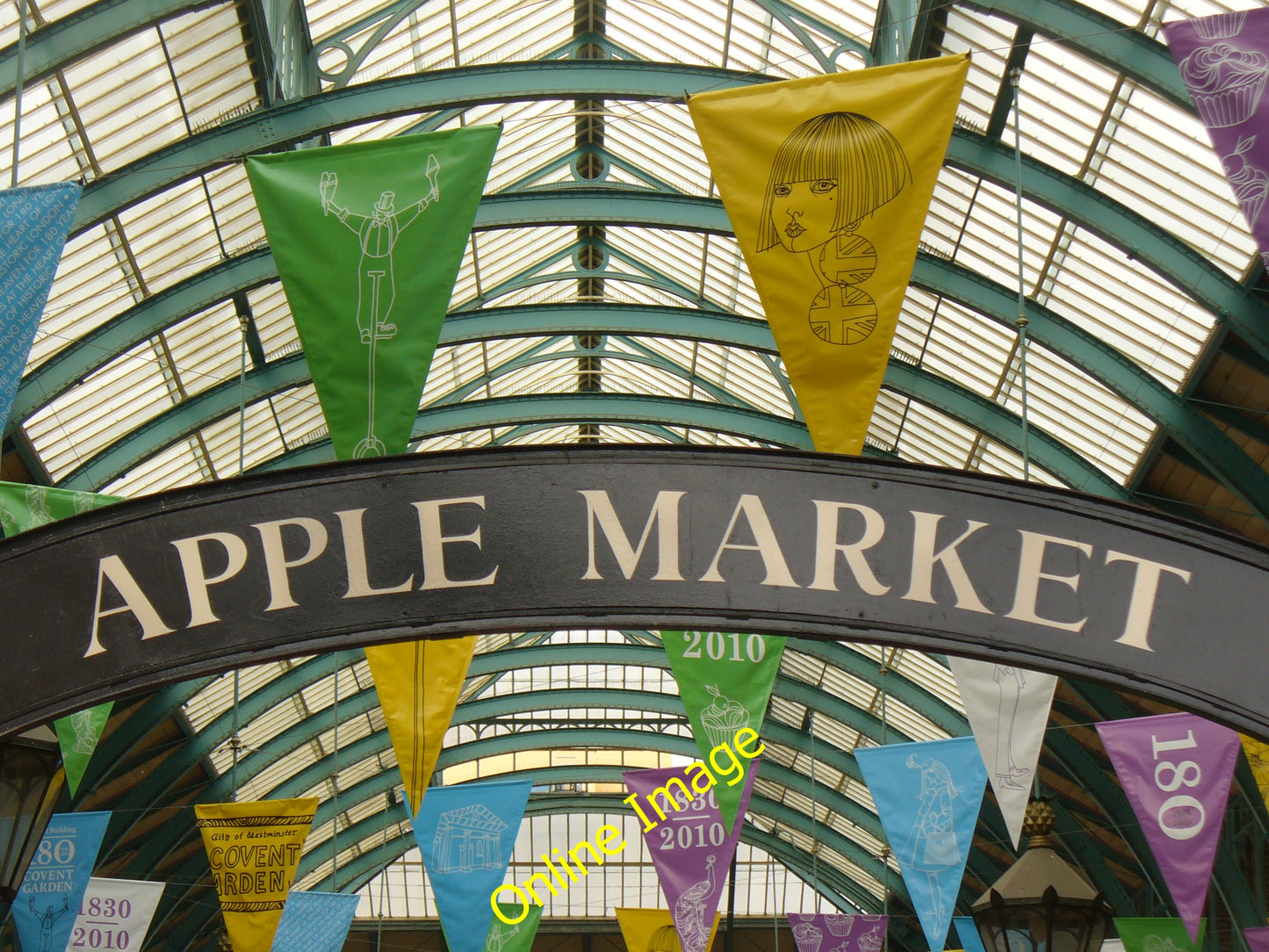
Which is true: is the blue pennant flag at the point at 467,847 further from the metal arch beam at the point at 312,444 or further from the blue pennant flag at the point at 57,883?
the metal arch beam at the point at 312,444

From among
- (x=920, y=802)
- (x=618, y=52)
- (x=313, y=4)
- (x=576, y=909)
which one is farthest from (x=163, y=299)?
(x=576, y=909)

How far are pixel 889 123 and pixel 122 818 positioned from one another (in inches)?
969

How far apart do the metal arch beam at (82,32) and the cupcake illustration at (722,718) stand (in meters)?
8.39

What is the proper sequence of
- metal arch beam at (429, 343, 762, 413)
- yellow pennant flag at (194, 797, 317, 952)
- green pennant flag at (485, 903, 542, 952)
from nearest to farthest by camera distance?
1. yellow pennant flag at (194, 797, 317, 952)
2. green pennant flag at (485, 903, 542, 952)
3. metal arch beam at (429, 343, 762, 413)

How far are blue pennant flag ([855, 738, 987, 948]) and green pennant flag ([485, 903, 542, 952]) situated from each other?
312 inches

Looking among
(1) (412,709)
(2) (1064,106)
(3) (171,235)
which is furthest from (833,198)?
(3) (171,235)

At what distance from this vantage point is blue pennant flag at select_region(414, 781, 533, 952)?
46.3 ft

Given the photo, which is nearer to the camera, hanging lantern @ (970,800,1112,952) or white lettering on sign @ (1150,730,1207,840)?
hanging lantern @ (970,800,1112,952)

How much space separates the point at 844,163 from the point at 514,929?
16.4 metres

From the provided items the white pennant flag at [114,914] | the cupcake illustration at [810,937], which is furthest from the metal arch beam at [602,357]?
the white pennant flag at [114,914]

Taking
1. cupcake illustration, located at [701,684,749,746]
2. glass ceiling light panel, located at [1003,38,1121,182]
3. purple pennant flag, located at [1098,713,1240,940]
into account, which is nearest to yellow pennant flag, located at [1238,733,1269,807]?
purple pennant flag, located at [1098,713,1240,940]

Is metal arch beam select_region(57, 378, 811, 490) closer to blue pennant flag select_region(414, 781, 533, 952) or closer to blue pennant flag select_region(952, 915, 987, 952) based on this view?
blue pennant flag select_region(414, 781, 533, 952)

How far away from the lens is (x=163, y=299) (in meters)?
16.7

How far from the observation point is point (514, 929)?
66.5 ft
